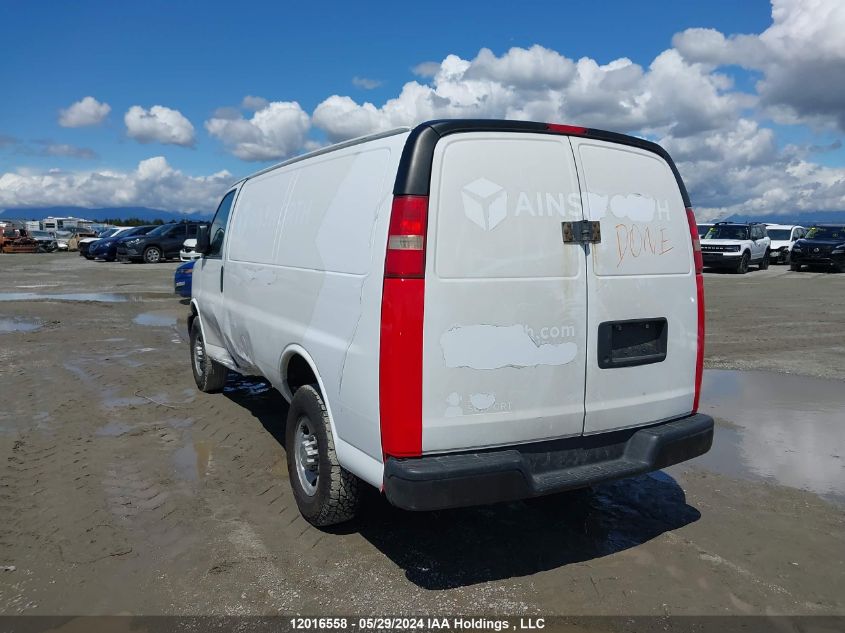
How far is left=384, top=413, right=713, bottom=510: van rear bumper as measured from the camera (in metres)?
3.06

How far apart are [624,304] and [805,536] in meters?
1.79

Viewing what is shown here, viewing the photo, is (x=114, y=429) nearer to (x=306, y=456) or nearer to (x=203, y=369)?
(x=203, y=369)

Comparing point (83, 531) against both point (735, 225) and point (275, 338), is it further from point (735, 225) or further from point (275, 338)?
point (735, 225)

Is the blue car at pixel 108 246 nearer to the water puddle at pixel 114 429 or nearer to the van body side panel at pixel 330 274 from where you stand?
the water puddle at pixel 114 429

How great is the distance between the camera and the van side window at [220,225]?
6.14 meters

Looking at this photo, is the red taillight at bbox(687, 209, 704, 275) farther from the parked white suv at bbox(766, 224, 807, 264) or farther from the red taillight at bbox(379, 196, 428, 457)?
the parked white suv at bbox(766, 224, 807, 264)

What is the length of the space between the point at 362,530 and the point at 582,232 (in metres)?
2.12

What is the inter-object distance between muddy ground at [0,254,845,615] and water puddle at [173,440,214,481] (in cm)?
2

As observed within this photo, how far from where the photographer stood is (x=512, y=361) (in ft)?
10.7

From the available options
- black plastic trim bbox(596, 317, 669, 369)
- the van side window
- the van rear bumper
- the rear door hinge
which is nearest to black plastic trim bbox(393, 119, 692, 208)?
the rear door hinge

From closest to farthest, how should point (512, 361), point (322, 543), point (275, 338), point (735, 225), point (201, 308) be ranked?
point (512, 361), point (322, 543), point (275, 338), point (201, 308), point (735, 225)

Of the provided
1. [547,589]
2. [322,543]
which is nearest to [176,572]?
[322,543]

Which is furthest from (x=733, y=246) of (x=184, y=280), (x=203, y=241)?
(x=203, y=241)

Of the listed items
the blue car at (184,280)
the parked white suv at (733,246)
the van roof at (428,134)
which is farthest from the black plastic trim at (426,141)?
the parked white suv at (733,246)
